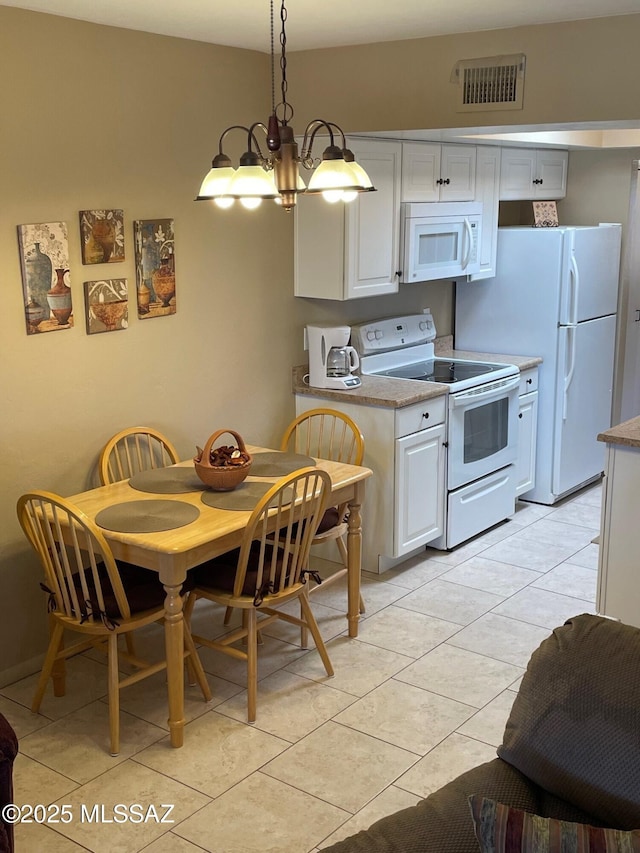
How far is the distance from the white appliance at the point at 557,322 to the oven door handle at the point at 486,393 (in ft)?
1.39

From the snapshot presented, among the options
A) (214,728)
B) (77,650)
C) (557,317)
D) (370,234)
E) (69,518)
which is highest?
(370,234)

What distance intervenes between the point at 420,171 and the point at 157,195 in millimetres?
1492

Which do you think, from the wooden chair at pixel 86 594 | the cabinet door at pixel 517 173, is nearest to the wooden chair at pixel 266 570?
the wooden chair at pixel 86 594

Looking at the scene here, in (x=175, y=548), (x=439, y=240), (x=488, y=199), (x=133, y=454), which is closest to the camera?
(x=175, y=548)

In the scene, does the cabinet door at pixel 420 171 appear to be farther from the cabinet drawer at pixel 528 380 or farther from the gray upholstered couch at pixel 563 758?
the gray upholstered couch at pixel 563 758

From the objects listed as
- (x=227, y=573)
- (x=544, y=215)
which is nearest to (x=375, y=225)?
(x=544, y=215)

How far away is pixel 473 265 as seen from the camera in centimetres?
527

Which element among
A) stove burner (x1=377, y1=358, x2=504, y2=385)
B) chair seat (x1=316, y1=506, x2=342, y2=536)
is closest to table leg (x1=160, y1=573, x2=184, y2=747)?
chair seat (x1=316, y1=506, x2=342, y2=536)

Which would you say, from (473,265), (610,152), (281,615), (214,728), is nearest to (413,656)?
(281,615)

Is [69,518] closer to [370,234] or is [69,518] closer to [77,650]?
[77,650]

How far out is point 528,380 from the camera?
5.42 metres

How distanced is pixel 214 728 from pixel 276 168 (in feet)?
6.43

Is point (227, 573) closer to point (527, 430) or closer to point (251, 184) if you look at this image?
point (251, 184)

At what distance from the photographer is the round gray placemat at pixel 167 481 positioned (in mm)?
3594
